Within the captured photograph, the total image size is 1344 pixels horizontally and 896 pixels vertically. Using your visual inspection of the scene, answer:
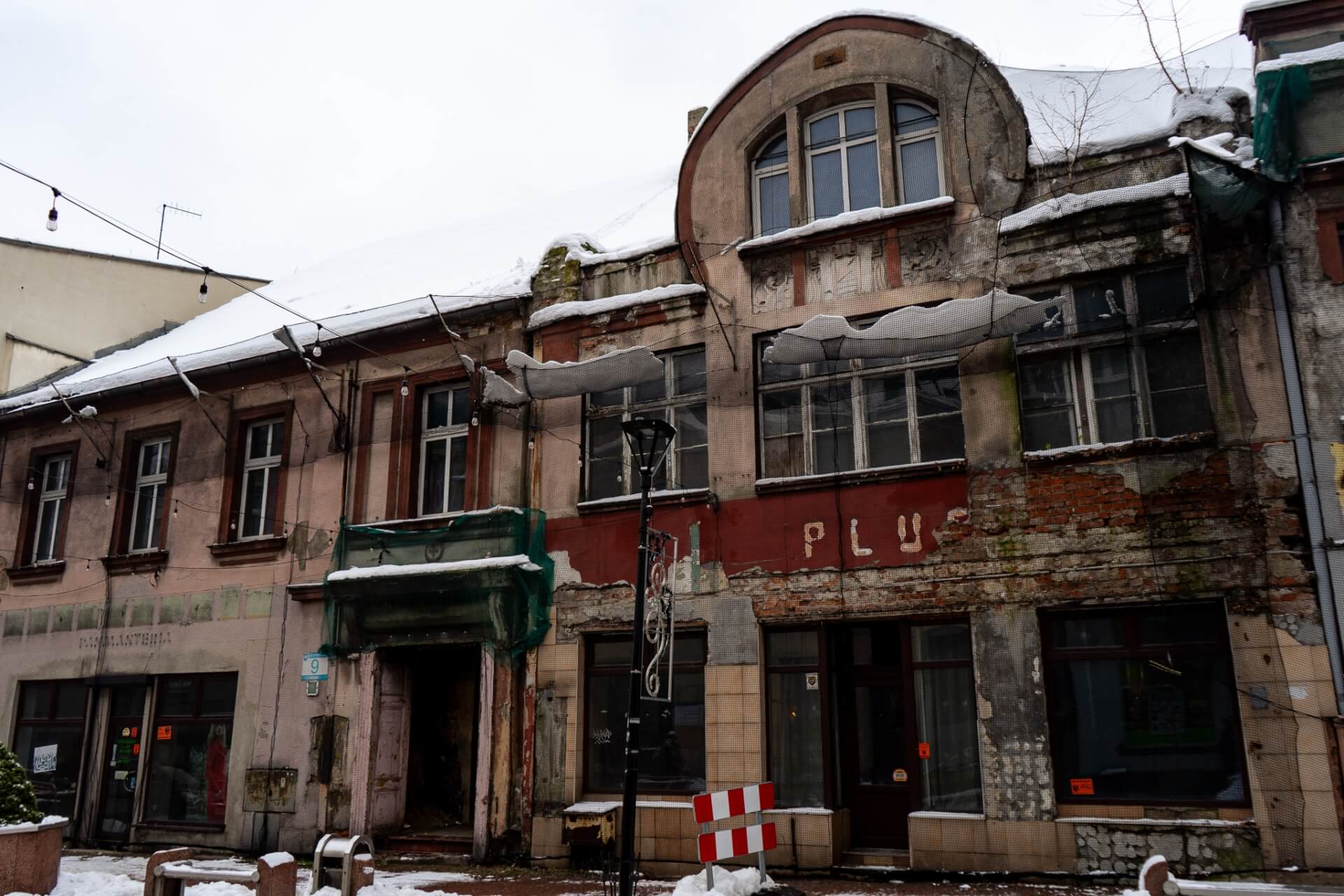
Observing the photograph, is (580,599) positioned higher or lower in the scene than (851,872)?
higher

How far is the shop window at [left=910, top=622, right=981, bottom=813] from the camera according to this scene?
11.7 metres

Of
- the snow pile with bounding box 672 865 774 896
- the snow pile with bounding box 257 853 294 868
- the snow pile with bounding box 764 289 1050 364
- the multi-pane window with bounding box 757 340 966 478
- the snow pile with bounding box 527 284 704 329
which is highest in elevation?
the snow pile with bounding box 527 284 704 329

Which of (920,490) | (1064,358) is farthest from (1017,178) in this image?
(920,490)

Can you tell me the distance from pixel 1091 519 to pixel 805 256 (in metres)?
4.76

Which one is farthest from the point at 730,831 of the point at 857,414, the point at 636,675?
the point at 857,414

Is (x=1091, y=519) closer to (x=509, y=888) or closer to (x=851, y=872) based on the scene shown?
(x=851, y=872)

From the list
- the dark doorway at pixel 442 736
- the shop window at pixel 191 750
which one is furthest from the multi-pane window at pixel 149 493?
the dark doorway at pixel 442 736

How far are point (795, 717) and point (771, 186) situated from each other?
692cm

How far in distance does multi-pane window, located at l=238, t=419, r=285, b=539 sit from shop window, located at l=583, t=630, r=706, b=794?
6.48 metres

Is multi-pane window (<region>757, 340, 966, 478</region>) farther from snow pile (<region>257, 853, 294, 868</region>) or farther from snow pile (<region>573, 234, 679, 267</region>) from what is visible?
snow pile (<region>257, 853, 294, 868</region>)

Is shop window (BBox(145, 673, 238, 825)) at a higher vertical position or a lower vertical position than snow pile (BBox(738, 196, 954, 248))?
lower

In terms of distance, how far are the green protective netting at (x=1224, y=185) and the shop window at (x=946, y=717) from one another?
16.9 ft

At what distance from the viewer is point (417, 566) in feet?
49.4

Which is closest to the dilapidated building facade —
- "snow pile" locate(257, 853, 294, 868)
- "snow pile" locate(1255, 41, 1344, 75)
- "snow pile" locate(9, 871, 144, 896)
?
"snow pile" locate(1255, 41, 1344, 75)
